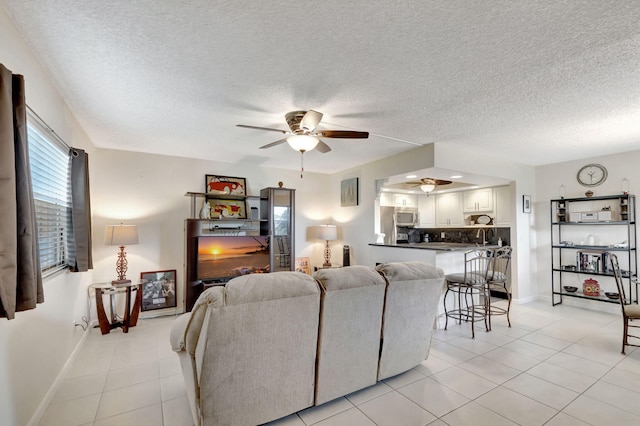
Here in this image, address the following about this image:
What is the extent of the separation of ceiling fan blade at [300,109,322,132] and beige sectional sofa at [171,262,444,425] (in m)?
1.33

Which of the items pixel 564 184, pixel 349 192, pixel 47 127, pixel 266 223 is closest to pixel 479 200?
pixel 564 184

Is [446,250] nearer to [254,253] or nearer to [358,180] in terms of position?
[358,180]

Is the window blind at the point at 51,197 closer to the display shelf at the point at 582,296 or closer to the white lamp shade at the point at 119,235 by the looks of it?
the white lamp shade at the point at 119,235

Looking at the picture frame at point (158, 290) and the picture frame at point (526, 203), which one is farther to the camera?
the picture frame at point (526, 203)

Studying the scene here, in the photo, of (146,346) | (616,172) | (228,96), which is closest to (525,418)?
(228,96)

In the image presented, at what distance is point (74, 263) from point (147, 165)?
7.01ft

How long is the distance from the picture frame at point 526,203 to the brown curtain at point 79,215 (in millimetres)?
6187

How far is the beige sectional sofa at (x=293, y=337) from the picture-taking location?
166 centimetres

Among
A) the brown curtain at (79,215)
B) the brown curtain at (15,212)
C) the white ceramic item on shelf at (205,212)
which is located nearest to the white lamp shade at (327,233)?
the white ceramic item on shelf at (205,212)

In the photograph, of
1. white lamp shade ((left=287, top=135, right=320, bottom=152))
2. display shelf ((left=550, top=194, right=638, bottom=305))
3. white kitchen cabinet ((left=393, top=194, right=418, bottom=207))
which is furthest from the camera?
white kitchen cabinet ((left=393, top=194, right=418, bottom=207))

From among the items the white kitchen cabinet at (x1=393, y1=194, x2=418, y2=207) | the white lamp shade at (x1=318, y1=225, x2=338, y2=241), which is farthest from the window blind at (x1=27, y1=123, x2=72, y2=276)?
the white kitchen cabinet at (x1=393, y1=194, x2=418, y2=207)

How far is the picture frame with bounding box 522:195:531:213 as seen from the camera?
516 cm

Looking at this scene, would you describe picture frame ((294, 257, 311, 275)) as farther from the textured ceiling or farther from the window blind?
the window blind

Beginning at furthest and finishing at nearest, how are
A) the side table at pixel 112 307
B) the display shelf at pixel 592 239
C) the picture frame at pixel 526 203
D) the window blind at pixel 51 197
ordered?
the picture frame at pixel 526 203, the display shelf at pixel 592 239, the side table at pixel 112 307, the window blind at pixel 51 197
